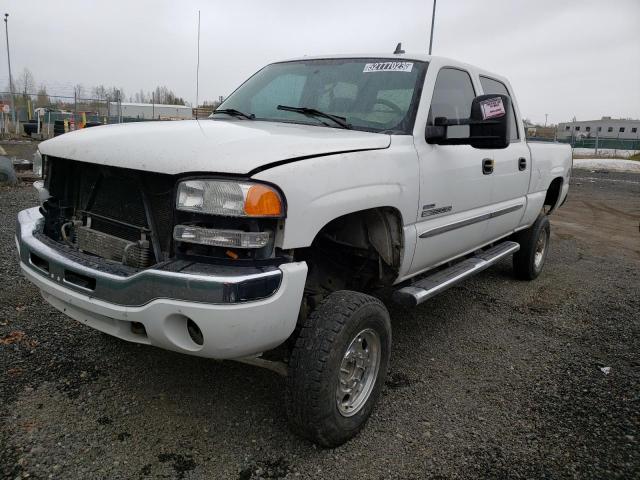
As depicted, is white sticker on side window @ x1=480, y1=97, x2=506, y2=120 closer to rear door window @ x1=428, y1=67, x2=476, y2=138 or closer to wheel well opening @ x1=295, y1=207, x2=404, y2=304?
rear door window @ x1=428, y1=67, x2=476, y2=138

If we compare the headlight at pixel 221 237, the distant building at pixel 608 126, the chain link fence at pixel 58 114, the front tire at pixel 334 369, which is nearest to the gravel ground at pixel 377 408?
the front tire at pixel 334 369

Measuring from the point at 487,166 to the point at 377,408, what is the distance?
6.44 ft

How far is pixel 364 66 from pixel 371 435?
233cm

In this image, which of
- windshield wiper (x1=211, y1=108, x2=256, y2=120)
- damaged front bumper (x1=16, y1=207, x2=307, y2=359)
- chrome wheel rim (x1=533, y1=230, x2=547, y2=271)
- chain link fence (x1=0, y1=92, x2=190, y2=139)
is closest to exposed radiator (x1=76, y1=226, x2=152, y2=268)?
damaged front bumper (x1=16, y1=207, x2=307, y2=359)

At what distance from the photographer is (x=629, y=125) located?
6725cm

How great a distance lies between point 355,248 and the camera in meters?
3.00

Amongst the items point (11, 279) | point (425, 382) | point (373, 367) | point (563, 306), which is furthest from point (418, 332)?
point (11, 279)

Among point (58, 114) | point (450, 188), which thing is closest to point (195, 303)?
point (450, 188)

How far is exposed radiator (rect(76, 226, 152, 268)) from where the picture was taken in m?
2.37

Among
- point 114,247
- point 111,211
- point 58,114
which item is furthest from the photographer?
point 58,114

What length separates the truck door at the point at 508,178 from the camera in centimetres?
406

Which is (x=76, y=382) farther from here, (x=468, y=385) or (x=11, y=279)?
(x=468, y=385)

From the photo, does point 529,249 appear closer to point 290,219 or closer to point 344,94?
point 344,94

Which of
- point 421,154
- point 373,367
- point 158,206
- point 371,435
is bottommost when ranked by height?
point 371,435
